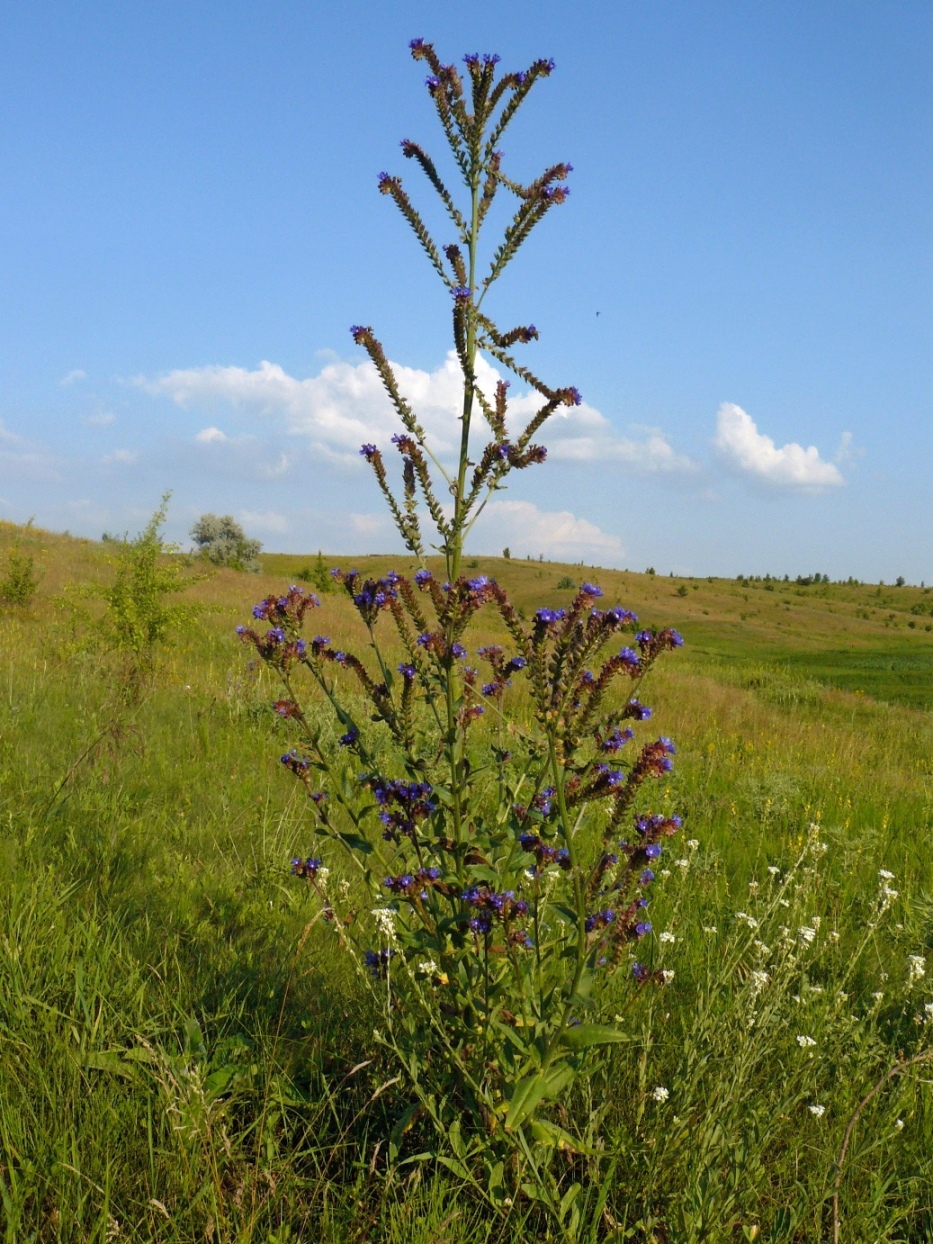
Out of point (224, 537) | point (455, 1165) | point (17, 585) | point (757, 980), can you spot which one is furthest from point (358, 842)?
point (224, 537)

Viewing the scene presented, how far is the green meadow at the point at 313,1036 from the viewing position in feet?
6.91

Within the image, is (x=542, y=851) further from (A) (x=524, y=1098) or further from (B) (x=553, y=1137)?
(B) (x=553, y=1137)

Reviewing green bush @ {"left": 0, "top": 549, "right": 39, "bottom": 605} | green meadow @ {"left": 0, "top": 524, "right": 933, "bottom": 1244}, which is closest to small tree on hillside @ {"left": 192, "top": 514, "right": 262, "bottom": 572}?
green bush @ {"left": 0, "top": 549, "right": 39, "bottom": 605}

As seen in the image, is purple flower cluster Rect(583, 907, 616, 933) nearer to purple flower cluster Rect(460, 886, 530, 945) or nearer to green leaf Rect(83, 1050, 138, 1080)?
purple flower cluster Rect(460, 886, 530, 945)

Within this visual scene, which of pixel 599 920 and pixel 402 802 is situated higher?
pixel 402 802

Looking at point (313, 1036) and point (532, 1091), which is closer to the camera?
point (532, 1091)

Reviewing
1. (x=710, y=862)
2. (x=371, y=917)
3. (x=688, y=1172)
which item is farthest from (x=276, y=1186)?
(x=710, y=862)

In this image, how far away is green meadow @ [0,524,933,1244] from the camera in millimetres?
2107

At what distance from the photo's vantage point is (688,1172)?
215 cm

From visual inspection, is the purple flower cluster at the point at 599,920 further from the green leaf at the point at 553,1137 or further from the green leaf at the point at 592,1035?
the green leaf at the point at 553,1137

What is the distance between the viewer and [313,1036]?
2670 mm

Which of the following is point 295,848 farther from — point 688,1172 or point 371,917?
point 688,1172

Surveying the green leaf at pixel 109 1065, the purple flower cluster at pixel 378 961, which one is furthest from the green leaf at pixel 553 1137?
the green leaf at pixel 109 1065

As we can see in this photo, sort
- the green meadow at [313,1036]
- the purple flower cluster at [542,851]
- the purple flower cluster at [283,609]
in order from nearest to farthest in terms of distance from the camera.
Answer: the green meadow at [313,1036]
the purple flower cluster at [542,851]
the purple flower cluster at [283,609]
